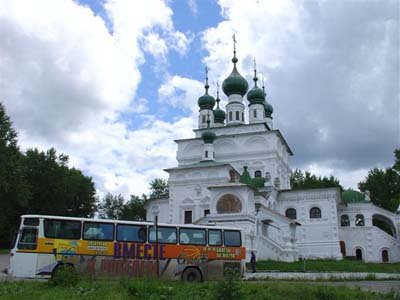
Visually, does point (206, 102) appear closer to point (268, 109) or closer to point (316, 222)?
point (268, 109)

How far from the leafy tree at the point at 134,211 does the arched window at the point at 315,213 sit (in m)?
27.0

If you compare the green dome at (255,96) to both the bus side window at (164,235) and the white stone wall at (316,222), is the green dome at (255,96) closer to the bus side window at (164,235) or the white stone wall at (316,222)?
the white stone wall at (316,222)

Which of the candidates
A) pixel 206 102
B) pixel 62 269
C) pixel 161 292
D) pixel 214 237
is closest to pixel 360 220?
pixel 206 102

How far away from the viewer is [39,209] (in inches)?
1647

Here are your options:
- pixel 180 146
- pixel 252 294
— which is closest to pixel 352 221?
pixel 180 146

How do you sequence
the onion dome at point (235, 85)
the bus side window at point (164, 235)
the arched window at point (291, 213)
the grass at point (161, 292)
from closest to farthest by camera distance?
the grass at point (161, 292) → the bus side window at point (164, 235) → the arched window at point (291, 213) → the onion dome at point (235, 85)

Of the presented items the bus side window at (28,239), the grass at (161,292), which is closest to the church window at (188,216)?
the bus side window at (28,239)

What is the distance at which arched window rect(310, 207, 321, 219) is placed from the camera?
126 ft

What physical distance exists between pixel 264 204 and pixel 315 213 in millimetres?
6165

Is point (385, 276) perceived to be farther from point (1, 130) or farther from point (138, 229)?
point (1, 130)

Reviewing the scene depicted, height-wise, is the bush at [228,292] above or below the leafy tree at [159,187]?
below

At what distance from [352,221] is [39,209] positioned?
29813mm

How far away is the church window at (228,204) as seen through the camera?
2971cm

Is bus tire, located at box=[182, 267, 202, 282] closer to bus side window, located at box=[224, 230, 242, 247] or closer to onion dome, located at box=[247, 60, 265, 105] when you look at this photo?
bus side window, located at box=[224, 230, 242, 247]
